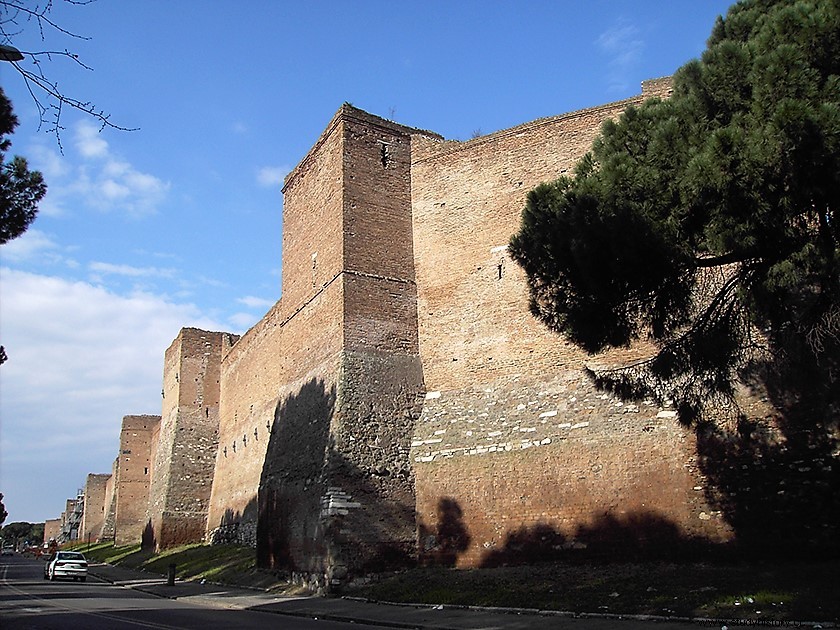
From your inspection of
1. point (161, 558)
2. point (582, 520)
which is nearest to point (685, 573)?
point (582, 520)

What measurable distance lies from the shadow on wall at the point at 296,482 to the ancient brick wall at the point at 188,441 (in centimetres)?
1253

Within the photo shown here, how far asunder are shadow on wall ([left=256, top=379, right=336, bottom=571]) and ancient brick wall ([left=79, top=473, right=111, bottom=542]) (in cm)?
4640

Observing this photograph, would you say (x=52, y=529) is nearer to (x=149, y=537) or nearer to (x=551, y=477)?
(x=149, y=537)

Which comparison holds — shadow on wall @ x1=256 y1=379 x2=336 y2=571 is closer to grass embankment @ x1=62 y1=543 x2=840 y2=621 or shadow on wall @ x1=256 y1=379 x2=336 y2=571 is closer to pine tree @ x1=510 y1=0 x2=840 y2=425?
grass embankment @ x1=62 y1=543 x2=840 y2=621

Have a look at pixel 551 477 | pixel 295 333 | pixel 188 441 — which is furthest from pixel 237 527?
pixel 551 477

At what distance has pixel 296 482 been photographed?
56.1ft

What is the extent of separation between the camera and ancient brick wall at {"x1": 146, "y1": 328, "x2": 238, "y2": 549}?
1187 inches

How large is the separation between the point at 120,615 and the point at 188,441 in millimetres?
19153

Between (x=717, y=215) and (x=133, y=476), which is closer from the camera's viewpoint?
(x=717, y=215)

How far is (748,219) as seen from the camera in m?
8.07

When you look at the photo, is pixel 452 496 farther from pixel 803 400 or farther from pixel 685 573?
pixel 803 400

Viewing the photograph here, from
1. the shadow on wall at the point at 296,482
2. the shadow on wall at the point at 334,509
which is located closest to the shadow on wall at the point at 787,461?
the shadow on wall at the point at 334,509

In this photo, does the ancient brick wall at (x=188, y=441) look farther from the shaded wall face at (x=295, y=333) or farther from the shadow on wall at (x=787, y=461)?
the shadow on wall at (x=787, y=461)

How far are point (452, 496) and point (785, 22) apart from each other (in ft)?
33.5
